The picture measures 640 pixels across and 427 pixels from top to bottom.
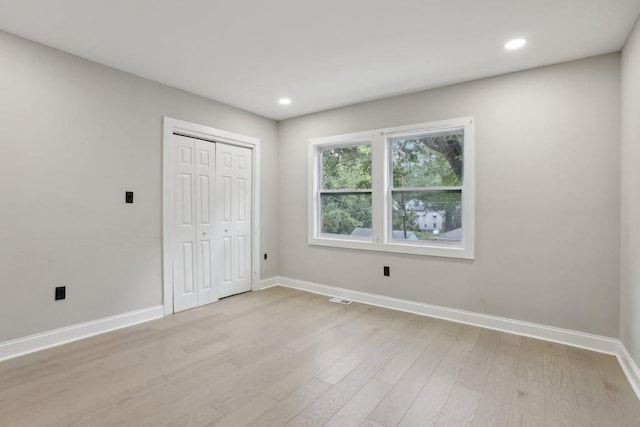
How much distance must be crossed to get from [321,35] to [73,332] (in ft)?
11.0

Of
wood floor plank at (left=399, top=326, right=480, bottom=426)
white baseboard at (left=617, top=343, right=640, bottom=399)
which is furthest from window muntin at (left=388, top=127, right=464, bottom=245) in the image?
white baseboard at (left=617, top=343, right=640, bottom=399)

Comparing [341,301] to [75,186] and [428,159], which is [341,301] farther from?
[75,186]

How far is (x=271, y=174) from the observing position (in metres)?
4.81

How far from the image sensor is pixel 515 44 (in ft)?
8.46

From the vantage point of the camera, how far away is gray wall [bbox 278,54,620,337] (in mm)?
2713

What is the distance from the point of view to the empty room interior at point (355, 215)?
211 cm

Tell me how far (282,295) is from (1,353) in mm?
2714

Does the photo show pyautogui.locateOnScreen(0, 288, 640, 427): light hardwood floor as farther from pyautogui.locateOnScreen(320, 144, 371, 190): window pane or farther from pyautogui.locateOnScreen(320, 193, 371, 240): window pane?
pyautogui.locateOnScreen(320, 144, 371, 190): window pane

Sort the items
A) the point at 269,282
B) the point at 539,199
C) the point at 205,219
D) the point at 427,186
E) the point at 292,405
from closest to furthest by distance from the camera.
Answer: the point at 292,405
the point at 539,199
the point at 427,186
the point at 205,219
the point at 269,282

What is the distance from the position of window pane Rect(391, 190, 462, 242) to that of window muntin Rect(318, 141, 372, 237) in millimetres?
415

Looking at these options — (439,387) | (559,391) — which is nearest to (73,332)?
(439,387)

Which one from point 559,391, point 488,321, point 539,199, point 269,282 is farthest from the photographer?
point 269,282

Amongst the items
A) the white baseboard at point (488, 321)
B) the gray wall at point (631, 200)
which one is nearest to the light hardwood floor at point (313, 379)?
the white baseboard at point (488, 321)

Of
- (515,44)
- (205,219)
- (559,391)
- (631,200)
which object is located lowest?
(559,391)
